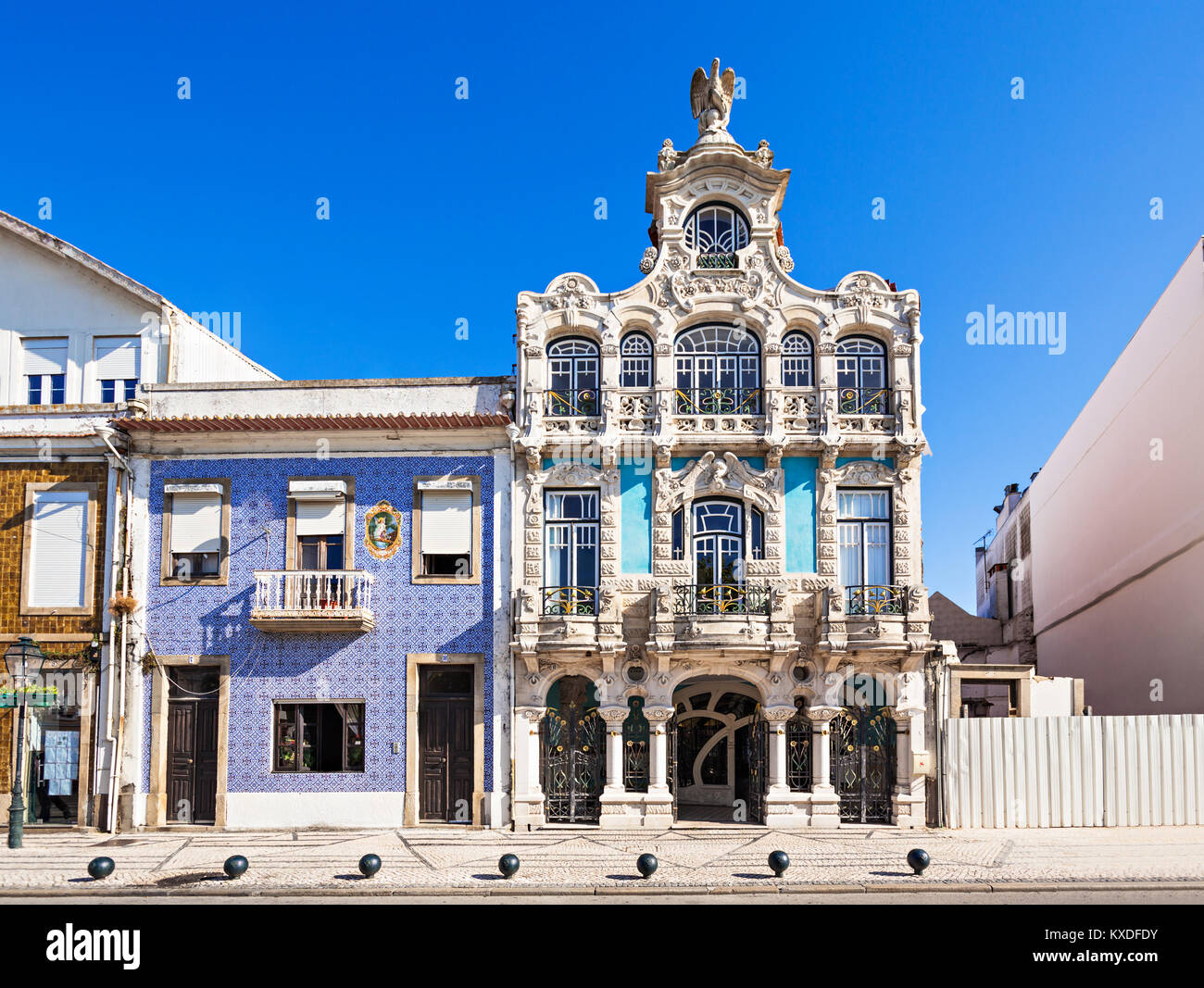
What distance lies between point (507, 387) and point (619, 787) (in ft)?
27.7

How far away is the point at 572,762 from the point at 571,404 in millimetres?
7306

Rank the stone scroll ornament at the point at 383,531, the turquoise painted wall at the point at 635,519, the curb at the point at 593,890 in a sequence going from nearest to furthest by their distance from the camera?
the curb at the point at 593,890, the turquoise painted wall at the point at 635,519, the stone scroll ornament at the point at 383,531

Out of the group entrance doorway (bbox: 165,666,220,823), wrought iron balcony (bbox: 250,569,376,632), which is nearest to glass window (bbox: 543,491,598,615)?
wrought iron balcony (bbox: 250,569,376,632)

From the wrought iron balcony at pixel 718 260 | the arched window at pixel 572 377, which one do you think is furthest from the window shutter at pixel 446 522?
the wrought iron balcony at pixel 718 260

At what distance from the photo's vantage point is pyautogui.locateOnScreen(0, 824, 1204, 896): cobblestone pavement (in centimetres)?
1581

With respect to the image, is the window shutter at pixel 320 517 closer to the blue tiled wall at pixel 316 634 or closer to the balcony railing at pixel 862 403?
the blue tiled wall at pixel 316 634

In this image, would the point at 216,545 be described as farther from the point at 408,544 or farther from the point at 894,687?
the point at 894,687

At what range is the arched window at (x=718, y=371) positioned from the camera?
22641 mm

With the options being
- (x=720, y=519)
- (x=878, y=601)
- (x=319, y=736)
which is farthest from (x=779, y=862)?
(x=319, y=736)

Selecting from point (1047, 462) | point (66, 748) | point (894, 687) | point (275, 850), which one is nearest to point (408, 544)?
point (275, 850)

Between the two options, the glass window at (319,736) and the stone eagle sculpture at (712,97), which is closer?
the glass window at (319,736)

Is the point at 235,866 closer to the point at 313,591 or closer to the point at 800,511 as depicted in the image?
the point at 313,591

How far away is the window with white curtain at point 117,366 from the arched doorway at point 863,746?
16.3 metres

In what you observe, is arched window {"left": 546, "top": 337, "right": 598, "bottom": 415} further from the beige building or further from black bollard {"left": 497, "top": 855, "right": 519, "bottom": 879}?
the beige building
